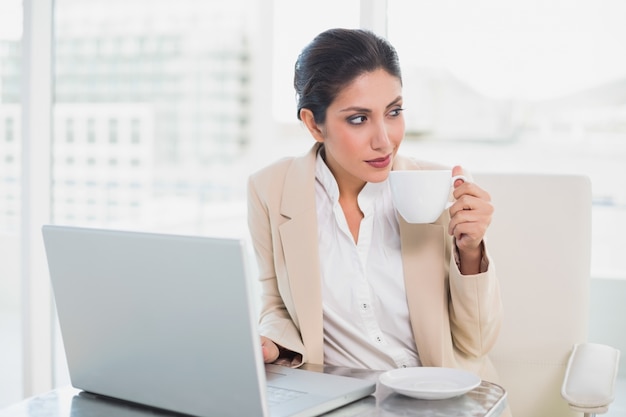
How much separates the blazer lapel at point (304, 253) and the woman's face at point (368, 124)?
111 mm

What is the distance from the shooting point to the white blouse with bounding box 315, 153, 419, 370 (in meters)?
1.66

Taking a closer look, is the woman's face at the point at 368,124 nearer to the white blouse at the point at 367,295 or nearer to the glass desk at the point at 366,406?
the white blouse at the point at 367,295

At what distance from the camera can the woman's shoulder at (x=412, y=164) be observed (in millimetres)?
1726

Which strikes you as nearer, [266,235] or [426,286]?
[426,286]

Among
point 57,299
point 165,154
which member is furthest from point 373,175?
point 165,154

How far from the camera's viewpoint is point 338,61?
5.50 ft

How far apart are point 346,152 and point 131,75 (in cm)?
171

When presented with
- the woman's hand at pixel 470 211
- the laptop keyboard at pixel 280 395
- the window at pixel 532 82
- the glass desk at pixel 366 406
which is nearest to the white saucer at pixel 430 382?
the glass desk at pixel 366 406

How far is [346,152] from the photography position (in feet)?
5.45

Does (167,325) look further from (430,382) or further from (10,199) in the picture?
(10,199)

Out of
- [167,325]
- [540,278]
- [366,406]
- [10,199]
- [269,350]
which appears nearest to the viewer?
[167,325]

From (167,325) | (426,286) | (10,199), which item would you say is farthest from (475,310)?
(10,199)

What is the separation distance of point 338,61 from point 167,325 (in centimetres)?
85

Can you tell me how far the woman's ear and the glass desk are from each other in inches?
28.4
